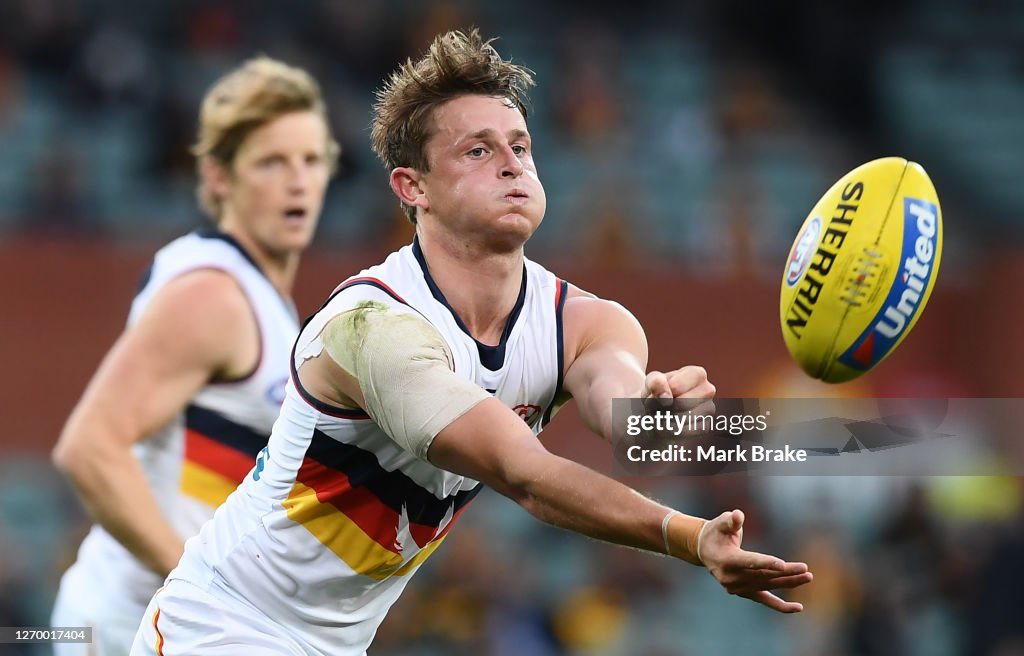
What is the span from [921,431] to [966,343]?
8018 millimetres

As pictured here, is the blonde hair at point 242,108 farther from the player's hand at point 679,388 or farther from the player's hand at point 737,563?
the player's hand at point 737,563

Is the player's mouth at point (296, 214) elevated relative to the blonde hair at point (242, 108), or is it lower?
lower

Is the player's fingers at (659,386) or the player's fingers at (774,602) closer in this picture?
the player's fingers at (774,602)

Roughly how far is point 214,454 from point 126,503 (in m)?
0.38

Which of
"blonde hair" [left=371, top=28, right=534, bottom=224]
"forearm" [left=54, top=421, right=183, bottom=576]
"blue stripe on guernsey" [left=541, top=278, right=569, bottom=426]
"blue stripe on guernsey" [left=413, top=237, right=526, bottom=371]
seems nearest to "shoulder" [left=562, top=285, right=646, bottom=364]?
"blue stripe on guernsey" [left=541, top=278, right=569, bottom=426]

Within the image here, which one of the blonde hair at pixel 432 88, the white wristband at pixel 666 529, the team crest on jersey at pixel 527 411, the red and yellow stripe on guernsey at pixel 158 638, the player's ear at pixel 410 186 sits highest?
the blonde hair at pixel 432 88

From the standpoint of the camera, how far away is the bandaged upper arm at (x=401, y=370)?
11.3ft

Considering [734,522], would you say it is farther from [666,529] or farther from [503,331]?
[503,331]

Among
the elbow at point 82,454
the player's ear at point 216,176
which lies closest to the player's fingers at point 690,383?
the elbow at point 82,454

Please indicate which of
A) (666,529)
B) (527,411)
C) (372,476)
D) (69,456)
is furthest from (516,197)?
(69,456)

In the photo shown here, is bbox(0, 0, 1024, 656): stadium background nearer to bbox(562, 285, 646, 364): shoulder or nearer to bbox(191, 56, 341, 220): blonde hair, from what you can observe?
bbox(191, 56, 341, 220): blonde hair

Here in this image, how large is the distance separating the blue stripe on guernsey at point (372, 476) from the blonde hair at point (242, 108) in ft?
7.08

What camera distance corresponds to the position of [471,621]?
32.2ft

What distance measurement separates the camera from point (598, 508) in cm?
324
